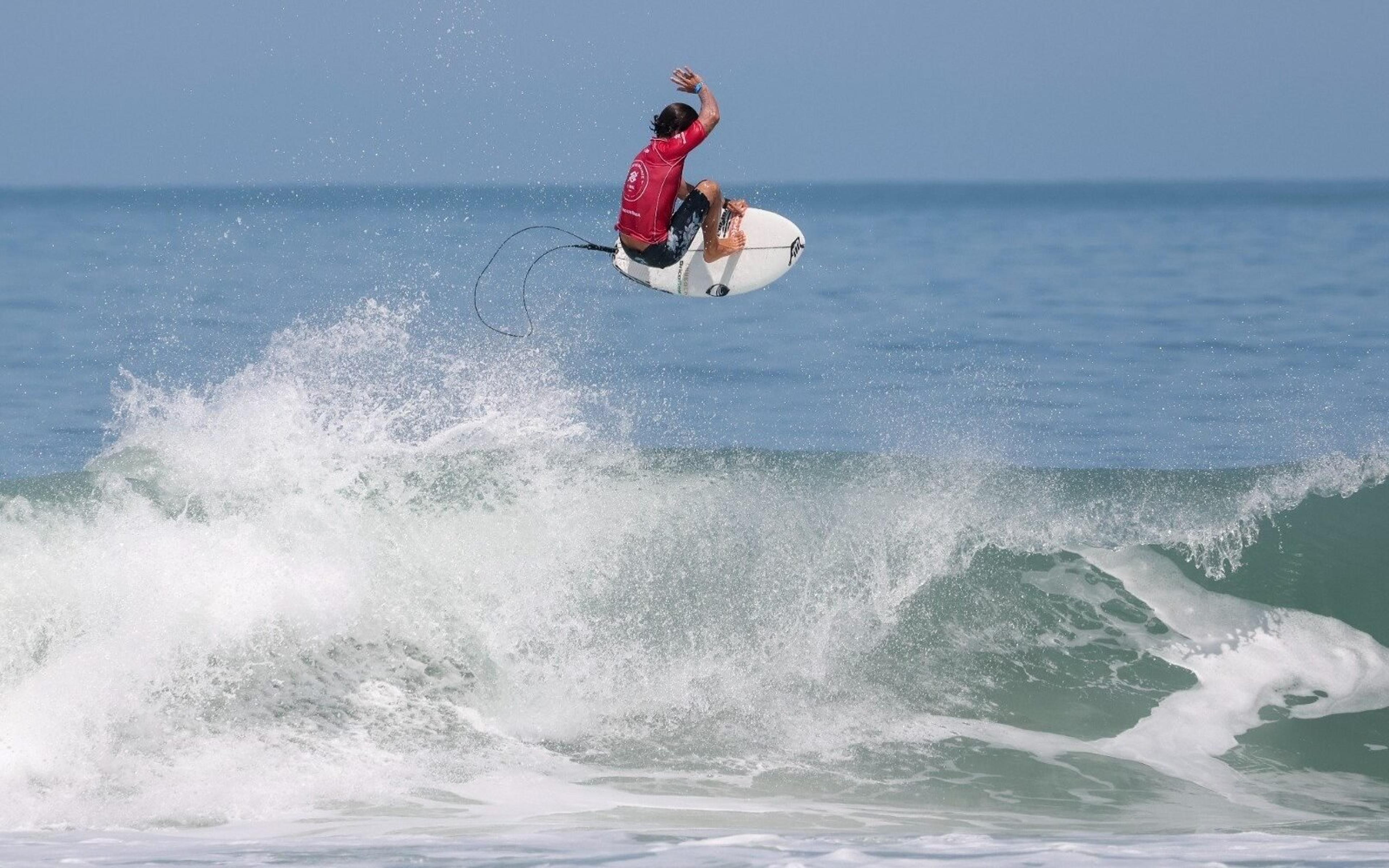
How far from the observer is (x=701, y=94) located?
8.91 metres

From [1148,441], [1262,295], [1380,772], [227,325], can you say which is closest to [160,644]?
[1380,772]

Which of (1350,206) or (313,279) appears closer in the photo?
(313,279)

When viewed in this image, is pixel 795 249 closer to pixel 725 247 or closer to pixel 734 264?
pixel 734 264

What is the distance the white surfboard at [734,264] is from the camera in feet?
33.5

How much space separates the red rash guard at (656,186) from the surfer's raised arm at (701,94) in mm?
52

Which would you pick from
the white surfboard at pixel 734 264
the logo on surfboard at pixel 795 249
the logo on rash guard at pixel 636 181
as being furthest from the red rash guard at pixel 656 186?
the logo on surfboard at pixel 795 249

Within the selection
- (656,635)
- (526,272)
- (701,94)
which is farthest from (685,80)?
(526,272)

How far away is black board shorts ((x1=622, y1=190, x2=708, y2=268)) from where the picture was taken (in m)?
9.29

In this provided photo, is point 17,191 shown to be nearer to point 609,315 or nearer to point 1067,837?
point 609,315

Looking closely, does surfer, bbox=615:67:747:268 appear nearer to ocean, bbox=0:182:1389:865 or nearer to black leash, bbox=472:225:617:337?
black leash, bbox=472:225:617:337

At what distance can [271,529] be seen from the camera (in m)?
8.95

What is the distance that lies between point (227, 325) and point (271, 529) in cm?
1425

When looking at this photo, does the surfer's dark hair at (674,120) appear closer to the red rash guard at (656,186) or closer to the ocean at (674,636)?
the red rash guard at (656,186)

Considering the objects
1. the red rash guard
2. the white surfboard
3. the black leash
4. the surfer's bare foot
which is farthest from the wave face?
the red rash guard
